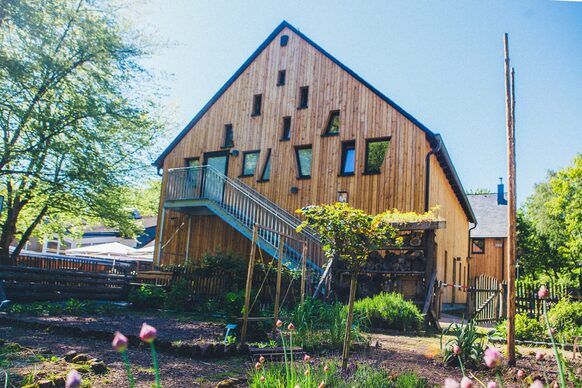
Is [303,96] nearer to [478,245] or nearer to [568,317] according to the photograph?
[568,317]

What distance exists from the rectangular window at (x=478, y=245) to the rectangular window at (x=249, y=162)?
16369mm

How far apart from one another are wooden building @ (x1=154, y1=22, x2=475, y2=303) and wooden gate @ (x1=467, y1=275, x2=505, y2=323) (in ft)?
5.65

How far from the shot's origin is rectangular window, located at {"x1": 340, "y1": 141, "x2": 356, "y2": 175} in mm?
15336

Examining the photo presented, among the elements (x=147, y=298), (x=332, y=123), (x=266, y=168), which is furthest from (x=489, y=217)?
(x=147, y=298)

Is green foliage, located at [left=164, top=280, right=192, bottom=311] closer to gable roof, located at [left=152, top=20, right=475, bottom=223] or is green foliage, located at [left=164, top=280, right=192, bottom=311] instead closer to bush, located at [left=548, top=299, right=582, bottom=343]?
bush, located at [left=548, top=299, right=582, bottom=343]

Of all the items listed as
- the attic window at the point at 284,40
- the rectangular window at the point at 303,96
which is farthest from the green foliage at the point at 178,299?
the attic window at the point at 284,40

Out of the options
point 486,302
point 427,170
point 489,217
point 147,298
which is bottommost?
point 147,298

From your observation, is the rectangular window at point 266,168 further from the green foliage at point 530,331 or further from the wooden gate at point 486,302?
the green foliage at point 530,331

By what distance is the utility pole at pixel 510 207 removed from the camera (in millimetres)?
5487

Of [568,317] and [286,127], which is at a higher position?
[286,127]

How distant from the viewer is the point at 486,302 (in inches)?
505

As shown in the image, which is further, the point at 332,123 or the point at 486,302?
the point at 332,123

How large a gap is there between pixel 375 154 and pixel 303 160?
105 inches

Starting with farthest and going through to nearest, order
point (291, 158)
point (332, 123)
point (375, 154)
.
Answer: point (291, 158), point (332, 123), point (375, 154)
